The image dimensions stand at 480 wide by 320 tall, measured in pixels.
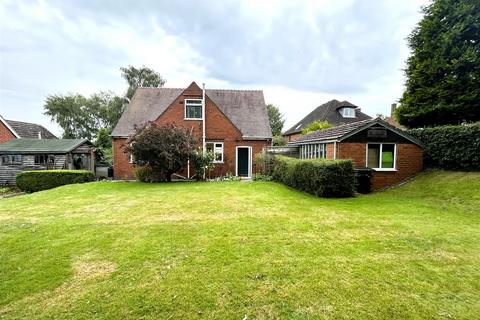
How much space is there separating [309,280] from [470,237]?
442cm

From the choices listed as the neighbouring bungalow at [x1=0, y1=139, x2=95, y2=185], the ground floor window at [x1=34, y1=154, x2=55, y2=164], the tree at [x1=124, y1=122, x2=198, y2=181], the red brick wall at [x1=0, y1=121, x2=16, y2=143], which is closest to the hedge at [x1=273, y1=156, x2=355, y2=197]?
the tree at [x1=124, y1=122, x2=198, y2=181]

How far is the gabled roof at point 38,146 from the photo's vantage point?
19.0 meters

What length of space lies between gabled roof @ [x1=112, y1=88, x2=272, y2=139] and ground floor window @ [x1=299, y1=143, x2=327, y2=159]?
3.03 m

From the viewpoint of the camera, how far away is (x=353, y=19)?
1206cm

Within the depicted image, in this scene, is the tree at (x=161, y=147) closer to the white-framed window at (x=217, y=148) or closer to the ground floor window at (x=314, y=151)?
the white-framed window at (x=217, y=148)

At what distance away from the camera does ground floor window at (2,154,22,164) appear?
62.4 ft

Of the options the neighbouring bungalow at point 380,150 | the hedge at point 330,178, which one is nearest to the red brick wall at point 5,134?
the hedge at point 330,178

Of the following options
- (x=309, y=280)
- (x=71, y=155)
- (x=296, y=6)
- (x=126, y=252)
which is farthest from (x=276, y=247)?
(x=71, y=155)

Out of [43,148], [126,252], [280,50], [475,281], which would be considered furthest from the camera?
[43,148]

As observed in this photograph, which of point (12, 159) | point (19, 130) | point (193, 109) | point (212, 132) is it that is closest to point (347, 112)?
A: point (212, 132)

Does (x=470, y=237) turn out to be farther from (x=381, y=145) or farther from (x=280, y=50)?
(x=280, y=50)

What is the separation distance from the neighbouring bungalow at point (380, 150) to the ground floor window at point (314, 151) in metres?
1.24

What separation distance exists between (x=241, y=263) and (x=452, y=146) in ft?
41.2

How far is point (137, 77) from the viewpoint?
36000mm
